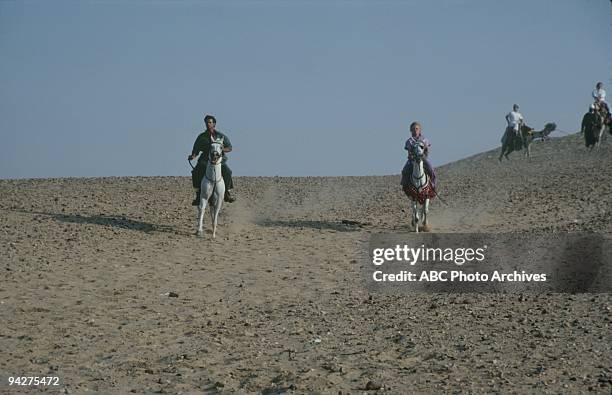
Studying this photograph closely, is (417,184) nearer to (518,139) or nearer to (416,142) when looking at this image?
(416,142)

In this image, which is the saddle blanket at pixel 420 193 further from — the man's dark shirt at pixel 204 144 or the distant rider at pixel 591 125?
the distant rider at pixel 591 125

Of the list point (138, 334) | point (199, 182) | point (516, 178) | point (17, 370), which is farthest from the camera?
point (516, 178)

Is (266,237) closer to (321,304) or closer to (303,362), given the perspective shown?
(321,304)

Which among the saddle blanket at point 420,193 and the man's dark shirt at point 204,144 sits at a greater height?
the man's dark shirt at point 204,144

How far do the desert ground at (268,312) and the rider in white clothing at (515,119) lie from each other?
40.0 ft

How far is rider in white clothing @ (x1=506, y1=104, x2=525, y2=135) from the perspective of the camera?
3447 cm

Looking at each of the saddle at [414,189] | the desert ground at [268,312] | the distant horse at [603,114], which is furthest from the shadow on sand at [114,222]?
the distant horse at [603,114]

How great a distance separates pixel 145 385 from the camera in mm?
7918

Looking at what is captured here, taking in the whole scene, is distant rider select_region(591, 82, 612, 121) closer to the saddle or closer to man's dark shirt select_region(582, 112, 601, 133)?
man's dark shirt select_region(582, 112, 601, 133)

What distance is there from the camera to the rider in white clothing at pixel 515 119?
113 feet

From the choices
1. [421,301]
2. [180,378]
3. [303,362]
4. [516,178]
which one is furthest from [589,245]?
[516,178]

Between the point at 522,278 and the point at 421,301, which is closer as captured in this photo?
the point at 421,301

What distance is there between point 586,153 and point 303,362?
1145 inches

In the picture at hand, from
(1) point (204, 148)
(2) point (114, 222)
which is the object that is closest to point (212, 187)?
(1) point (204, 148)
